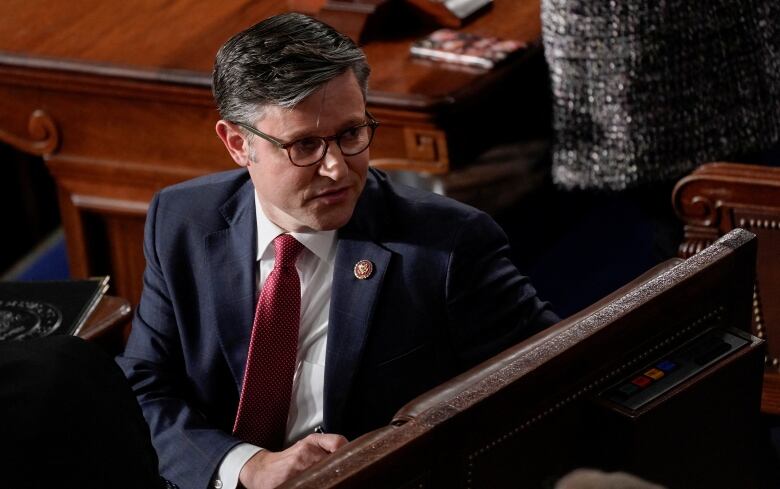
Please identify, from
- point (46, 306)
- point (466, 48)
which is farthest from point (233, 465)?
point (466, 48)

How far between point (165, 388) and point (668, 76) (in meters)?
1.42

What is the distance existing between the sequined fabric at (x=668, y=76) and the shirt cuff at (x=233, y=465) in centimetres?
137

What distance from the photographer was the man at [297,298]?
211 cm

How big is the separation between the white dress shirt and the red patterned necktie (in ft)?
0.09

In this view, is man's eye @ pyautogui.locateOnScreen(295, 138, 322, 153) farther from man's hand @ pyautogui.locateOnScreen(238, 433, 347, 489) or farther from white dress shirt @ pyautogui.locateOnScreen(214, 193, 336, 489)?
man's hand @ pyautogui.locateOnScreen(238, 433, 347, 489)

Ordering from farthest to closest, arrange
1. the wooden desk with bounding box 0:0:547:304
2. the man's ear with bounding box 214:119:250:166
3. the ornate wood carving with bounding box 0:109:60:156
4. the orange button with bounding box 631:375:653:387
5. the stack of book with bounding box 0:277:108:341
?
the ornate wood carving with bounding box 0:109:60:156 → the wooden desk with bounding box 0:0:547:304 → the stack of book with bounding box 0:277:108:341 → the man's ear with bounding box 214:119:250:166 → the orange button with bounding box 631:375:653:387

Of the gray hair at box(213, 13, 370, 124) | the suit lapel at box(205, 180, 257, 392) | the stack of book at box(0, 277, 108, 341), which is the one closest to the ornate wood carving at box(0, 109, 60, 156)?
the stack of book at box(0, 277, 108, 341)

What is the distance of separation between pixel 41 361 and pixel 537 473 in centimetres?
59

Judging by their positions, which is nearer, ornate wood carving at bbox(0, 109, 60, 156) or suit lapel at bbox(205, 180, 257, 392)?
suit lapel at bbox(205, 180, 257, 392)

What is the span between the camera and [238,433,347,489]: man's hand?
2.04 m

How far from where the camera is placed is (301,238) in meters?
2.23

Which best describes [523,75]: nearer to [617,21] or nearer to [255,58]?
[617,21]

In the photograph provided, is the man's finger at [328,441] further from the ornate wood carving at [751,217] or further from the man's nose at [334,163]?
the ornate wood carving at [751,217]

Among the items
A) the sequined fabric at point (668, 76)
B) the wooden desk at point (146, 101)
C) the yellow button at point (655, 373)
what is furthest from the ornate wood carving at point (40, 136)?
the yellow button at point (655, 373)
